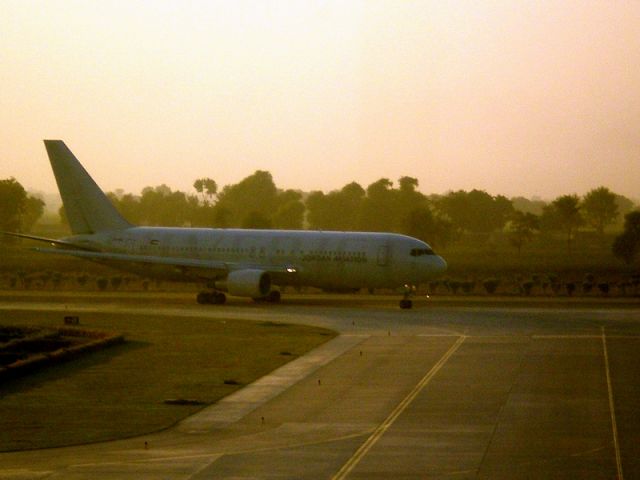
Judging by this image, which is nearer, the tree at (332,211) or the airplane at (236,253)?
the airplane at (236,253)

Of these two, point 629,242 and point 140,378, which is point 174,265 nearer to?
point 140,378

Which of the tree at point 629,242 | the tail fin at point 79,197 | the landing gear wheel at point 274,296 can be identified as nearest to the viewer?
the landing gear wheel at point 274,296

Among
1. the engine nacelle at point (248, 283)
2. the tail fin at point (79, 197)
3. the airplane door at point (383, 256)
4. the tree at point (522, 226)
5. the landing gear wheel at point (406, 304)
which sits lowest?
the landing gear wheel at point (406, 304)

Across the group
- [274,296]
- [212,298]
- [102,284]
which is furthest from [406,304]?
[102,284]

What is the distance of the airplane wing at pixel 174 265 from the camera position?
6694cm

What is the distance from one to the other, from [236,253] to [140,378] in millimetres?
30873

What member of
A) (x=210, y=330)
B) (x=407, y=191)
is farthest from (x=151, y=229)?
(x=407, y=191)

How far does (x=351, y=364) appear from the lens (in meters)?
40.7

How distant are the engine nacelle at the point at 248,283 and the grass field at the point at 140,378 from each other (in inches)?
307

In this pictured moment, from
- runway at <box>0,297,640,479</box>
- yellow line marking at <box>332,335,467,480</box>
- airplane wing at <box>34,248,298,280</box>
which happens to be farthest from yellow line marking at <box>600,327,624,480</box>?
airplane wing at <box>34,248,298,280</box>

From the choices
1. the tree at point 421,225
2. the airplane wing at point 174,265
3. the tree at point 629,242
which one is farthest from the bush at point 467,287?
the tree at point 421,225

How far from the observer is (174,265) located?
222ft

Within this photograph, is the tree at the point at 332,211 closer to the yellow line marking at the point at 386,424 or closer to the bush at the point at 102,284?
the bush at the point at 102,284

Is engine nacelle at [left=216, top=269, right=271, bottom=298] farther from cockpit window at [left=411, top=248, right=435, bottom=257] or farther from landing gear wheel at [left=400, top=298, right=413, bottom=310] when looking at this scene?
cockpit window at [left=411, top=248, right=435, bottom=257]
